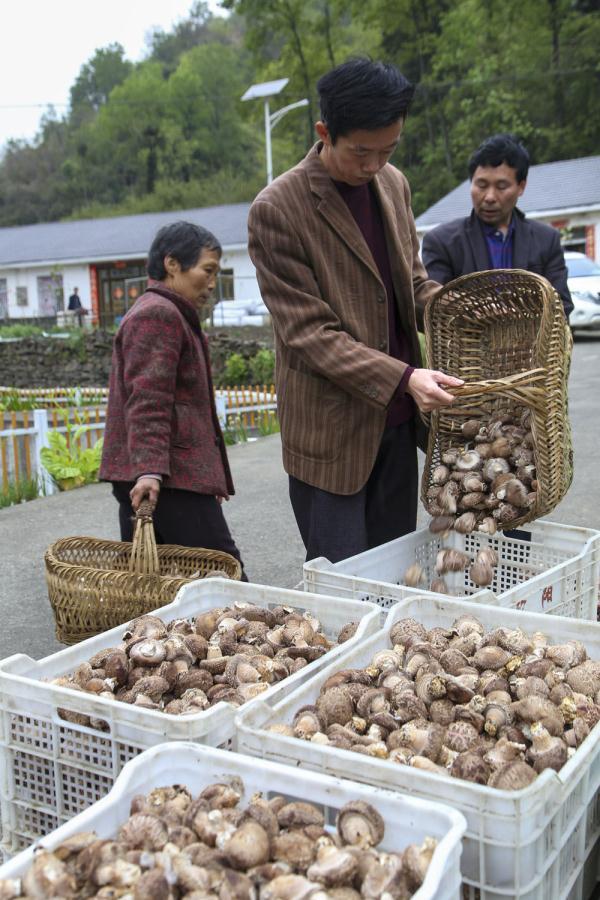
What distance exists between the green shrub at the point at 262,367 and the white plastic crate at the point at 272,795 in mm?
15333

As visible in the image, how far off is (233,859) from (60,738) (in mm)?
687

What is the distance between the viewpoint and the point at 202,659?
2.44 meters

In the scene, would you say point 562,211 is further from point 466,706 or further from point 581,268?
point 466,706

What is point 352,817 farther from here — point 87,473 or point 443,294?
point 87,473

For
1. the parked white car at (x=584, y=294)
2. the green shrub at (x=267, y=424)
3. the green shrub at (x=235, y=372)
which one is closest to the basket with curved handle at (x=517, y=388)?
Result: the green shrub at (x=267, y=424)

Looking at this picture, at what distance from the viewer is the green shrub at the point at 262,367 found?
17188 millimetres

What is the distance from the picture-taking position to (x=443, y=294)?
343cm

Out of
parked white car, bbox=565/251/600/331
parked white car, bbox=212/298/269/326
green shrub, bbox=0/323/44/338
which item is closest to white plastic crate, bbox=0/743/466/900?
parked white car, bbox=565/251/600/331

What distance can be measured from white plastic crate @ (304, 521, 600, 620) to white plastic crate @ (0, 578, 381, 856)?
49 cm

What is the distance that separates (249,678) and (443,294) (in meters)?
1.74

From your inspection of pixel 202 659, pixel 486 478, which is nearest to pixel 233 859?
pixel 202 659

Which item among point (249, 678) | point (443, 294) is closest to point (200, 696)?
point (249, 678)

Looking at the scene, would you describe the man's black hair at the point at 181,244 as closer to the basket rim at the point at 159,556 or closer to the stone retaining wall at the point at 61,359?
the basket rim at the point at 159,556

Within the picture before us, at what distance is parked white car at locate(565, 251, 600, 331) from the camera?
19.9 m
